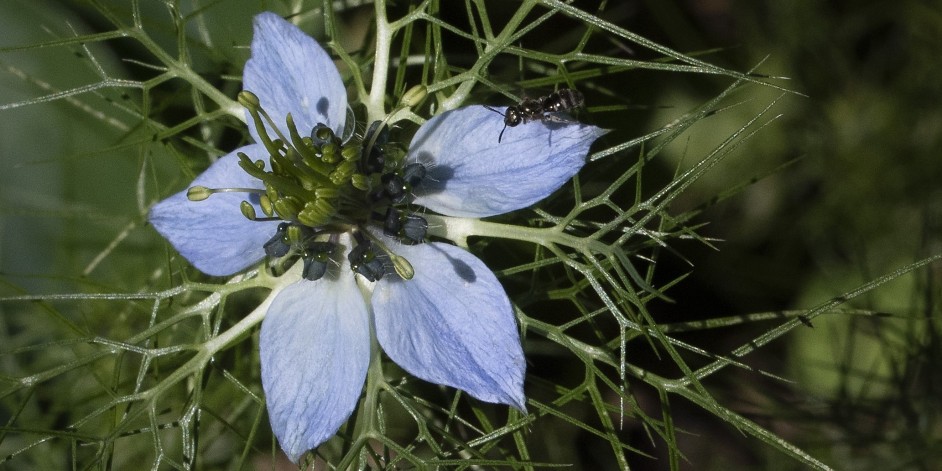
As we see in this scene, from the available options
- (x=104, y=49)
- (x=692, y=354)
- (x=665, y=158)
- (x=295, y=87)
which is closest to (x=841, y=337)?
(x=692, y=354)

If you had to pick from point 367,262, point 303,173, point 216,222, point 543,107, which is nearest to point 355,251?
point 367,262

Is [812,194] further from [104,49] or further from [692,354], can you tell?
[104,49]

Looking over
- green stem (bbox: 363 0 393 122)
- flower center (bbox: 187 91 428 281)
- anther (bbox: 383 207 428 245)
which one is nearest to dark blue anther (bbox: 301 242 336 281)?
flower center (bbox: 187 91 428 281)

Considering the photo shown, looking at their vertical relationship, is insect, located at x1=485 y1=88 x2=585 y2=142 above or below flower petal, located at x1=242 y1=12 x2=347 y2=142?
above

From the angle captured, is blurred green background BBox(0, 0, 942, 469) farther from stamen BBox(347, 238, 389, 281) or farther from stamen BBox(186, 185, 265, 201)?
stamen BBox(347, 238, 389, 281)

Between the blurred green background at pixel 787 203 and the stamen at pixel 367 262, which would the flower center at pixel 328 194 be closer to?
the stamen at pixel 367 262

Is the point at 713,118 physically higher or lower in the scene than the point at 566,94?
lower

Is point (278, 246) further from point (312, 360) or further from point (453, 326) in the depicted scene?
point (453, 326)
